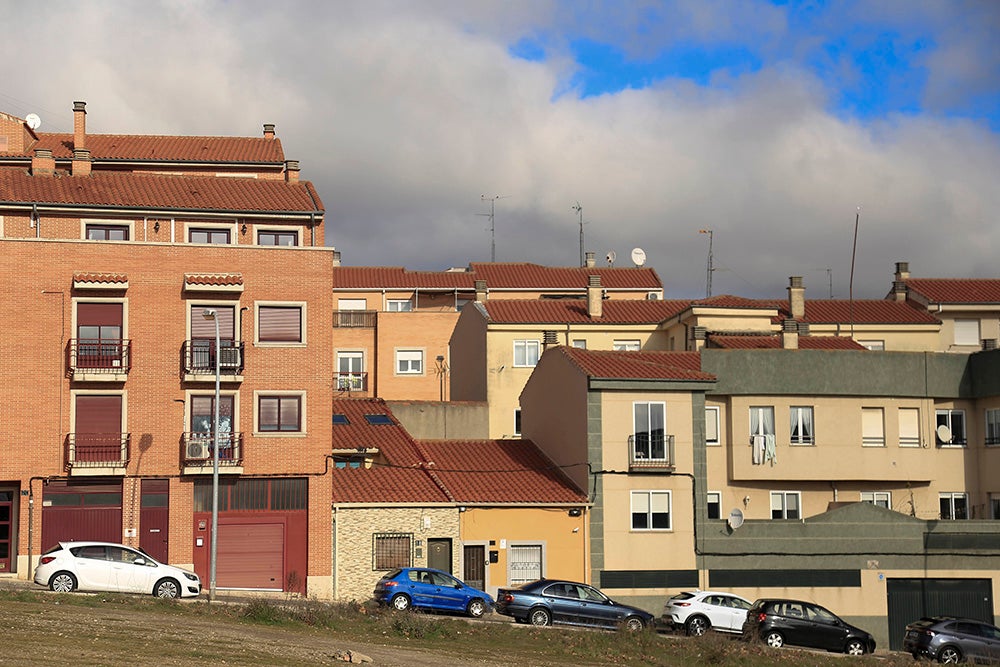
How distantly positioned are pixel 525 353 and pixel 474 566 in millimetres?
22149

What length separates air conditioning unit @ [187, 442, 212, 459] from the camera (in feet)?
153

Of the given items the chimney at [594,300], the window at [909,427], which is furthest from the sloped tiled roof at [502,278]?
the window at [909,427]

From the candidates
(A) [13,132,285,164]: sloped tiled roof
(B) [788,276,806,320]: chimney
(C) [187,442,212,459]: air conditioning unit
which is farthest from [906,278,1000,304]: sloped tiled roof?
(C) [187,442,212,459]: air conditioning unit

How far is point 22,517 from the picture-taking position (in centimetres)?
4588

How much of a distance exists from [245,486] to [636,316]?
30.0m

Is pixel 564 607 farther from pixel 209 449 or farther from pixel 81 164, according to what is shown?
pixel 81 164

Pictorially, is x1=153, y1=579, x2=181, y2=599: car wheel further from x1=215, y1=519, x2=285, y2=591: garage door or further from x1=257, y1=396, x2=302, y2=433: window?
x1=257, y1=396, x2=302, y2=433: window

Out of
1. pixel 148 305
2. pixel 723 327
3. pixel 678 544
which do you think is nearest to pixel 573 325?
pixel 723 327

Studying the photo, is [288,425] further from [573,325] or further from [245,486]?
[573,325]

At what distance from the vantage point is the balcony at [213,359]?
47.3 meters

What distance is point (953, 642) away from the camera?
137ft

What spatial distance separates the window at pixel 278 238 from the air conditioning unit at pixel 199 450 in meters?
8.95

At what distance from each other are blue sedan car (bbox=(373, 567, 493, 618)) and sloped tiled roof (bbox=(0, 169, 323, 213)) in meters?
16.3

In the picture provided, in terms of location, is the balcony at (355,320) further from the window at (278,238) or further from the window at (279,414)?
the window at (279,414)
